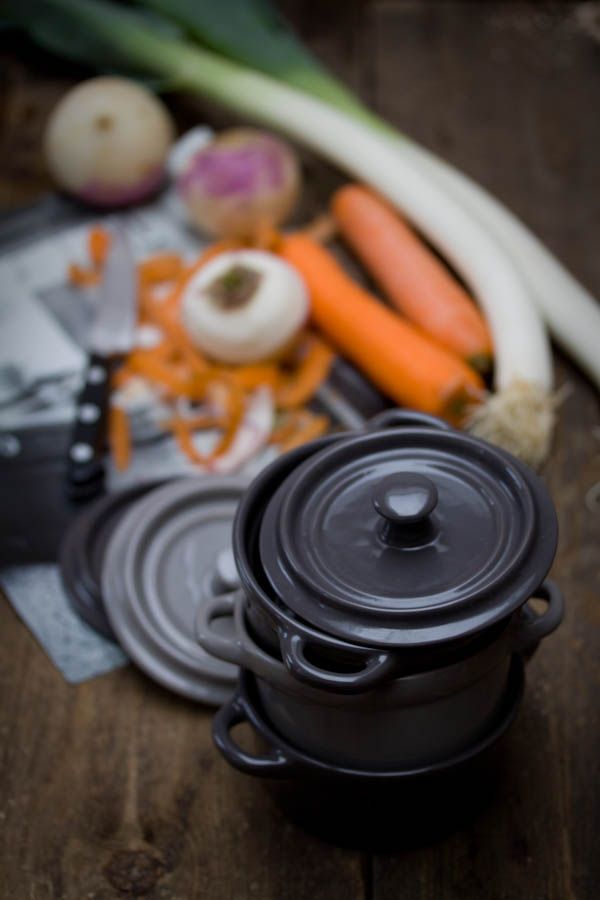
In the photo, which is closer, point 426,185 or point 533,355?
point 533,355

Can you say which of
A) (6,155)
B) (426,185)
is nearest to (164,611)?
(426,185)

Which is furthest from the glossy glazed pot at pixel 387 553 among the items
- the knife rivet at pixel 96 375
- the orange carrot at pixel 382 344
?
the knife rivet at pixel 96 375

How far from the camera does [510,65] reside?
6.36ft

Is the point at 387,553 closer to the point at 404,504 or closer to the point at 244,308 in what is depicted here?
the point at 404,504

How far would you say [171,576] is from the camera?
1116mm

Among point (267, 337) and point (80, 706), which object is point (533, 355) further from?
point (80, 706)

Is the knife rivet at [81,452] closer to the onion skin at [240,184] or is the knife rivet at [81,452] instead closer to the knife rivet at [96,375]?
the knife rivet at [96,375]

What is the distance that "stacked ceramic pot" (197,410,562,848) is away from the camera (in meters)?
0.72

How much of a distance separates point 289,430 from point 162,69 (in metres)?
0.82

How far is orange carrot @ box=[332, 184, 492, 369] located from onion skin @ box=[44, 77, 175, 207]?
326 mm

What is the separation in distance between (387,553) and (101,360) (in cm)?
75

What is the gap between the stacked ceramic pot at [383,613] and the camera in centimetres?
72

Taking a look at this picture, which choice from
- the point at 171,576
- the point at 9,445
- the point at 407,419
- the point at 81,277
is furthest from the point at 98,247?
the point at 407,419

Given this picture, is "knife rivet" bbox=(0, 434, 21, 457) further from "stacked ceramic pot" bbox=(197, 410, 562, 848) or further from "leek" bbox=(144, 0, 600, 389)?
"leek" bbox=(144, 0, 600, 389)
